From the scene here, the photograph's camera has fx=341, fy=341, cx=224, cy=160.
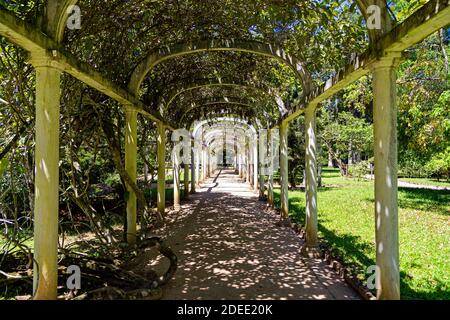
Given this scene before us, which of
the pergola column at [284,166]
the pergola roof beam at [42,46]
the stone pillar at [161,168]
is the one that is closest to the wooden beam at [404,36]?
the pergola roof beam at [42,46]

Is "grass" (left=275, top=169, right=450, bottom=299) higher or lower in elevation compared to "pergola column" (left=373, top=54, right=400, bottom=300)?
lower

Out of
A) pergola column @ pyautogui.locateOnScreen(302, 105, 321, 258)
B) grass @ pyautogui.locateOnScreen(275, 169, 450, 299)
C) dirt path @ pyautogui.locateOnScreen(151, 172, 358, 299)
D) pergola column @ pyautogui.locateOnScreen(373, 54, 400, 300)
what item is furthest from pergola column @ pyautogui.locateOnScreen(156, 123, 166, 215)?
pergola column @ pyautogui.locateOnScreen(373, 54, 400, 300)

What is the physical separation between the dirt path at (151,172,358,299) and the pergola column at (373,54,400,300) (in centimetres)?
88

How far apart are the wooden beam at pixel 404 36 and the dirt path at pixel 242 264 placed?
8.37ft

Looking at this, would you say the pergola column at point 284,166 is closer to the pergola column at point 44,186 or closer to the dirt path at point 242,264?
the dirt path at point 242,264

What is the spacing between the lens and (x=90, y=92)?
5.59 meters

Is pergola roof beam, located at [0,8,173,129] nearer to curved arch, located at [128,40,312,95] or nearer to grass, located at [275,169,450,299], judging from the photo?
curved arch, located at [128,40,312,95]

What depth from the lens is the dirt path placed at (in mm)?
4082

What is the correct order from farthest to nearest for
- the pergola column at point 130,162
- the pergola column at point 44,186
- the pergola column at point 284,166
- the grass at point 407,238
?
the pergola column at point 284,166, the pergola column at point 130,162, the grass at point 407,238, the pergola column at point 44,186

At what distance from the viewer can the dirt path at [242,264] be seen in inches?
161

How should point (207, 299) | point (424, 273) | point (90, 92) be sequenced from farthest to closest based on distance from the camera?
point (90, 92)
point (424, 273)
point (207, 299)

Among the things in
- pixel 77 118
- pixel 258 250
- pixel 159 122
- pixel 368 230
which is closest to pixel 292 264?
pixel 258 250

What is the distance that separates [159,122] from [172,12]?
3.74 metres
